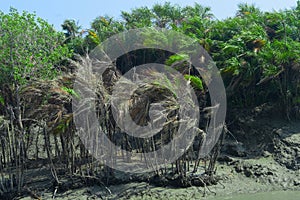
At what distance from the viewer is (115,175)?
13.8 meters

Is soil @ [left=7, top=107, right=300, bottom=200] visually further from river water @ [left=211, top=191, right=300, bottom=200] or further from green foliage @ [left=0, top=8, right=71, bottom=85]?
green foliage @ [left=0, top=8, right=71, bottom=85]

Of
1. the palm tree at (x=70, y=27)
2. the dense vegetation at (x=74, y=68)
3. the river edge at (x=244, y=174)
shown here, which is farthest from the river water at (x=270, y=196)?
the palm tree at (x=70, y=27)

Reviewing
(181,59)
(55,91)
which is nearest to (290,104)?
(181,59)

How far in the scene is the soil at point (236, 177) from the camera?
1305cm

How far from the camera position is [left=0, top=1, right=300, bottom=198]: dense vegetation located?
43.7ft

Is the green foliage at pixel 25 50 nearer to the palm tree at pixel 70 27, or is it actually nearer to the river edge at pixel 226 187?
the river edge at pixel 226 187

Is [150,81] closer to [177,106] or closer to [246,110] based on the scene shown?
[177,106]

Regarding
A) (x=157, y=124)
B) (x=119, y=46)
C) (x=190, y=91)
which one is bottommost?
(x=157, y=124)

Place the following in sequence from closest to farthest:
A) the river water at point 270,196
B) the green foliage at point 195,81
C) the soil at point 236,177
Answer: the river water at point 270,196 < the soil at point 236,177 < the green foliage at point 195,81

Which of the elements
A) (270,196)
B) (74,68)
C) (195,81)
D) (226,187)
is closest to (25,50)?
(74,68)

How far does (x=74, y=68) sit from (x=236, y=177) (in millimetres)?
6044

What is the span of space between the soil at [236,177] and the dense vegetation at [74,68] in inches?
19.2

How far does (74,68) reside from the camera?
13.7 metres

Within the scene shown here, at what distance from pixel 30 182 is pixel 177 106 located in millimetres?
5143
